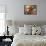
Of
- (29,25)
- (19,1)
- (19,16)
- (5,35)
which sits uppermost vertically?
(19,1)

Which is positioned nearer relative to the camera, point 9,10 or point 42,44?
point 42,44

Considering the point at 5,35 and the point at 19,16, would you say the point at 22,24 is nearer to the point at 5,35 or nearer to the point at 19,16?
the point at 19,16

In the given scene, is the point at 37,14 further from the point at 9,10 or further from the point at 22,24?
the point at 9,10

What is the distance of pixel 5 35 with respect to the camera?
5.11m

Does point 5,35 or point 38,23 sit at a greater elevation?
point 38,23

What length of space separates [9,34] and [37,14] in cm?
140

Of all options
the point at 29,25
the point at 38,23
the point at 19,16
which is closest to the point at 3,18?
the point at 19,16

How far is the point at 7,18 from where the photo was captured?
17.5ft

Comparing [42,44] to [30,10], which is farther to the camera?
[30,10]

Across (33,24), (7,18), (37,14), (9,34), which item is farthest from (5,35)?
(37,14)

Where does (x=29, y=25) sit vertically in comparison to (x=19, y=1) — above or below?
below

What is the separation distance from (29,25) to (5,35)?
40.1 inches

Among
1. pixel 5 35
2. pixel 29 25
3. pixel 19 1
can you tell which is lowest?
pixel 5 35

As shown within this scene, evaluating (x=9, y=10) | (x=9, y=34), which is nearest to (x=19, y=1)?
(x=9, y=10)
